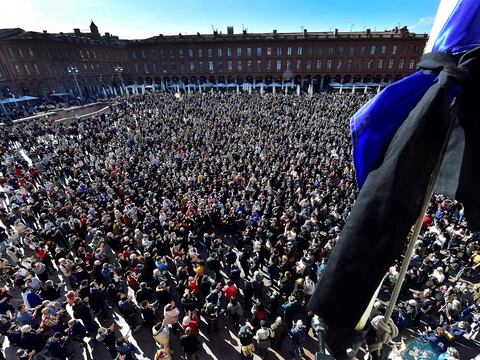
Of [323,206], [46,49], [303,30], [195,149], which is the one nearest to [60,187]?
[195,149]

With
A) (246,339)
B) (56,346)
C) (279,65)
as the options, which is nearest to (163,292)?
(56,346)

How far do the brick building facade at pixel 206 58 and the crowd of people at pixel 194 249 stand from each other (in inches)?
1631

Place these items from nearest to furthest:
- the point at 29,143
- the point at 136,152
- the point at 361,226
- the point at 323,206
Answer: the point at 361,226 → the point at 323,206 → the point at 136,152 → the point at 29,143

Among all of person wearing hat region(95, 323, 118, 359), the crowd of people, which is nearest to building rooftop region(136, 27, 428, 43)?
the crowd of people

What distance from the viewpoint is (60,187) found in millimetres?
17438

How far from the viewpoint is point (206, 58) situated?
62.9 metres

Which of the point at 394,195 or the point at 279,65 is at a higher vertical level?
the point at 394,195

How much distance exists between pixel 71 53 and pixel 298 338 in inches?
2925

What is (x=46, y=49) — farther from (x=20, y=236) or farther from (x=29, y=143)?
(x=20, y=236)

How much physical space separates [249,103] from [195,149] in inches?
712

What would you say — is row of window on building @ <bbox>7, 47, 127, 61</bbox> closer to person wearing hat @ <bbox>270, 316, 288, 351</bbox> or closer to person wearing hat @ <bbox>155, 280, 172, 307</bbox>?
person wearing hat @ <bbox>155, 280, 172, 307</bbox>

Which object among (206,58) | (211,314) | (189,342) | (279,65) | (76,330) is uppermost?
(206,58)

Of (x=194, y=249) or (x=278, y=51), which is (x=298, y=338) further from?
(x=278, y=51)

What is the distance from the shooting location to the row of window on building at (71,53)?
5203 cm
